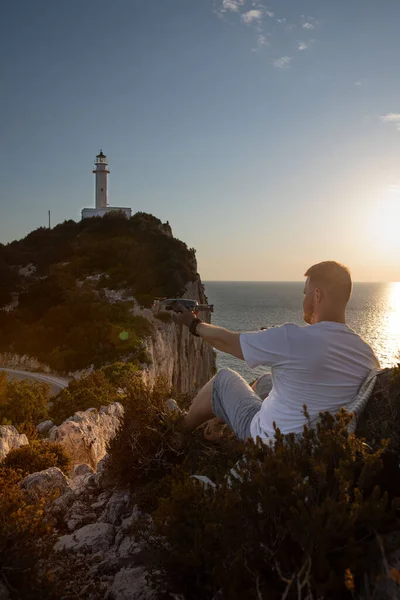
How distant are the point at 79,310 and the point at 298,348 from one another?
89.2 ft

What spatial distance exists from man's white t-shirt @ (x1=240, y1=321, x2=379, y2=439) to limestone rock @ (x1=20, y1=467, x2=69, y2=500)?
331 centimetres

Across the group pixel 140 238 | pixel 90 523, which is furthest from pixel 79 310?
pixel 90 523

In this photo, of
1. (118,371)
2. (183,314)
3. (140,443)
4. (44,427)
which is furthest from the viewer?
(118,371)

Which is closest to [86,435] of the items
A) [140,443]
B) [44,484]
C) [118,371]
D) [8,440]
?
[8,440]

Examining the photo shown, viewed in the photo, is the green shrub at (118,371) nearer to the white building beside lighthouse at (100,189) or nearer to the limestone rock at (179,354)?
the limestone rock at (179,354)

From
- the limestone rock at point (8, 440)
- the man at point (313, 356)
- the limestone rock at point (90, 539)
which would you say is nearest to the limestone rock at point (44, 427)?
the limestone rock at point (8, 440)

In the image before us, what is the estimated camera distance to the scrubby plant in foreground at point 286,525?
2.14 meters

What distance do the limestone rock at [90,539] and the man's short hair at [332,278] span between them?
2.78 m

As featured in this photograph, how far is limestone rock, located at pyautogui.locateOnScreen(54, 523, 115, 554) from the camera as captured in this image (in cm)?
402

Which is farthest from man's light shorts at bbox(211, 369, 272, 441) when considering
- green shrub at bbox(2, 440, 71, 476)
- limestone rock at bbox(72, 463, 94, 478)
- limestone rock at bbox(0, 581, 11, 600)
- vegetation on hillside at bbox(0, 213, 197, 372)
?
vegetation on hillside at bbox(0, 213, 197, 372)

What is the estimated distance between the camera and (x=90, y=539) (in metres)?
4.15

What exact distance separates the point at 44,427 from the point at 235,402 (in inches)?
370

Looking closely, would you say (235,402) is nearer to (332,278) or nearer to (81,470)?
(332,278)

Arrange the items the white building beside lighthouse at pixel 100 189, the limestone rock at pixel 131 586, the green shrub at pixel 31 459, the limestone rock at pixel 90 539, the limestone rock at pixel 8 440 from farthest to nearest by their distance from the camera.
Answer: the white building beside lighthouse at pixel 100 189, the limestone rock at pixel 8 440, the green shrub at pixel 31 459, the limestone rock at pixel 90 539, the limestone rock at pixel 131 586
